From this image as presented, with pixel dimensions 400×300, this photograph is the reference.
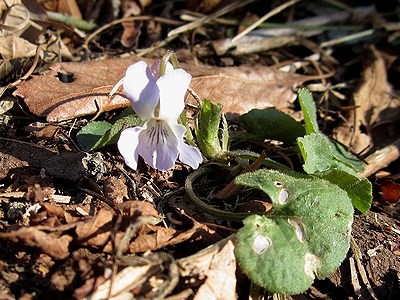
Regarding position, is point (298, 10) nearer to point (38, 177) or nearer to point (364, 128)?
point (364, 128)

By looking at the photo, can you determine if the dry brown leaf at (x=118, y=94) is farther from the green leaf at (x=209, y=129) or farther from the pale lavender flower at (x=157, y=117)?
the pale lavender flower at (x=157, y=117)

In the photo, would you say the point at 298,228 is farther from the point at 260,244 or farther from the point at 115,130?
the point at 115,130

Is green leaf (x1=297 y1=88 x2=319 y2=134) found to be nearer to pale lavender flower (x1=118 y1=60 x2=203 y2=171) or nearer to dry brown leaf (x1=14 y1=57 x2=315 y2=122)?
dry brown leaf (x1=14 y1=57 x2=315 y2=122)

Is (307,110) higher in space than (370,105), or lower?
higher

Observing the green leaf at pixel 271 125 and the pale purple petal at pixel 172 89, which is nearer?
the pale purple petal at pixel 172 89

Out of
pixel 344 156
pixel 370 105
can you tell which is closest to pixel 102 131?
pixel 344 156

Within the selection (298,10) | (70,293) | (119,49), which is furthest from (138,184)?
(298,10)

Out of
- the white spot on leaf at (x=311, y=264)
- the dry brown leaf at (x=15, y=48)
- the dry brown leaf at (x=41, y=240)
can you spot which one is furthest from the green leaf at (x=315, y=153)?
the dry brown leaf at (x=15, y=48)

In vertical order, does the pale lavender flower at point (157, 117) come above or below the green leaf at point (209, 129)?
above
